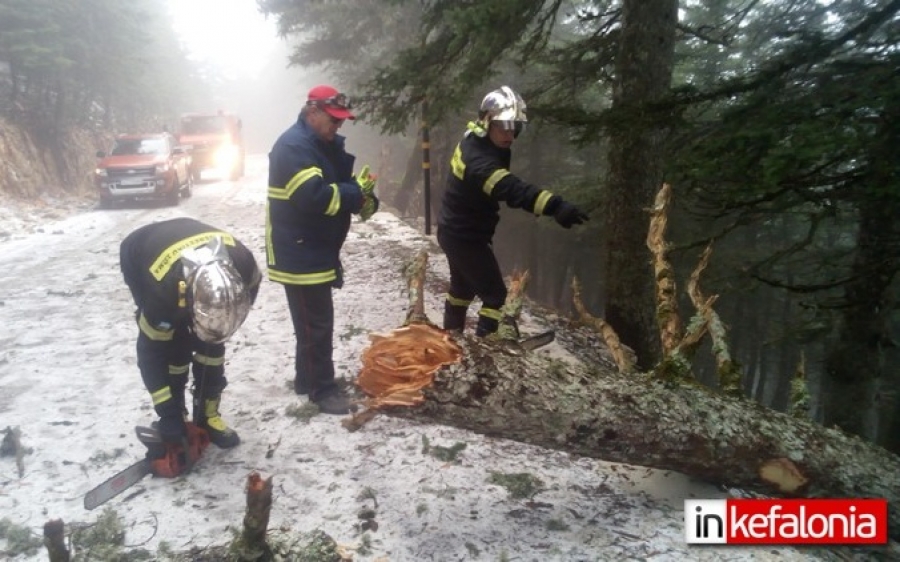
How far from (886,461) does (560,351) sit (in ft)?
9.51

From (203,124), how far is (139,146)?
26.4ft

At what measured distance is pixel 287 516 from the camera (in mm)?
3109

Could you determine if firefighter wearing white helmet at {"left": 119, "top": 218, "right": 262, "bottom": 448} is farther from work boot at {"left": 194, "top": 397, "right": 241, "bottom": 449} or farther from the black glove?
the black glove

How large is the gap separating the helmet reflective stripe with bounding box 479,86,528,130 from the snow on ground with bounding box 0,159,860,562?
2308 millimetres

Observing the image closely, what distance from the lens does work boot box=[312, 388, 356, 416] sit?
4.15m

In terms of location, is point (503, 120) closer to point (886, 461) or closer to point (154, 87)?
point (886, 461)

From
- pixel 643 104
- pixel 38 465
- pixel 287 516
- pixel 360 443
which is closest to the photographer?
pixel 287 516

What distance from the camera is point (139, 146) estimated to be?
51.8 feet

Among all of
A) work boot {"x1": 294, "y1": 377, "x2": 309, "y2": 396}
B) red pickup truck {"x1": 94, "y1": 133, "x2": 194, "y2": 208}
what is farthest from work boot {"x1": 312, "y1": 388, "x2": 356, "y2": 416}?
red pickup truck {"x1": 94, "y1": 133, "x2": 194, "y2": 208}

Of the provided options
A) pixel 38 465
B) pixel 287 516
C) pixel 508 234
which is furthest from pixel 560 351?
pixel 508 234

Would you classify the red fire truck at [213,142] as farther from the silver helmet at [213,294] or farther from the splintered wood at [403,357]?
the splintered wood at [403,357]

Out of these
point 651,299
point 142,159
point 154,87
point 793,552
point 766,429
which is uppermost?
point 154,87

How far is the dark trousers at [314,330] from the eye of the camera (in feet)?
13.3

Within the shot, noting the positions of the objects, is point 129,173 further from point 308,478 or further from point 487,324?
point 308,478
